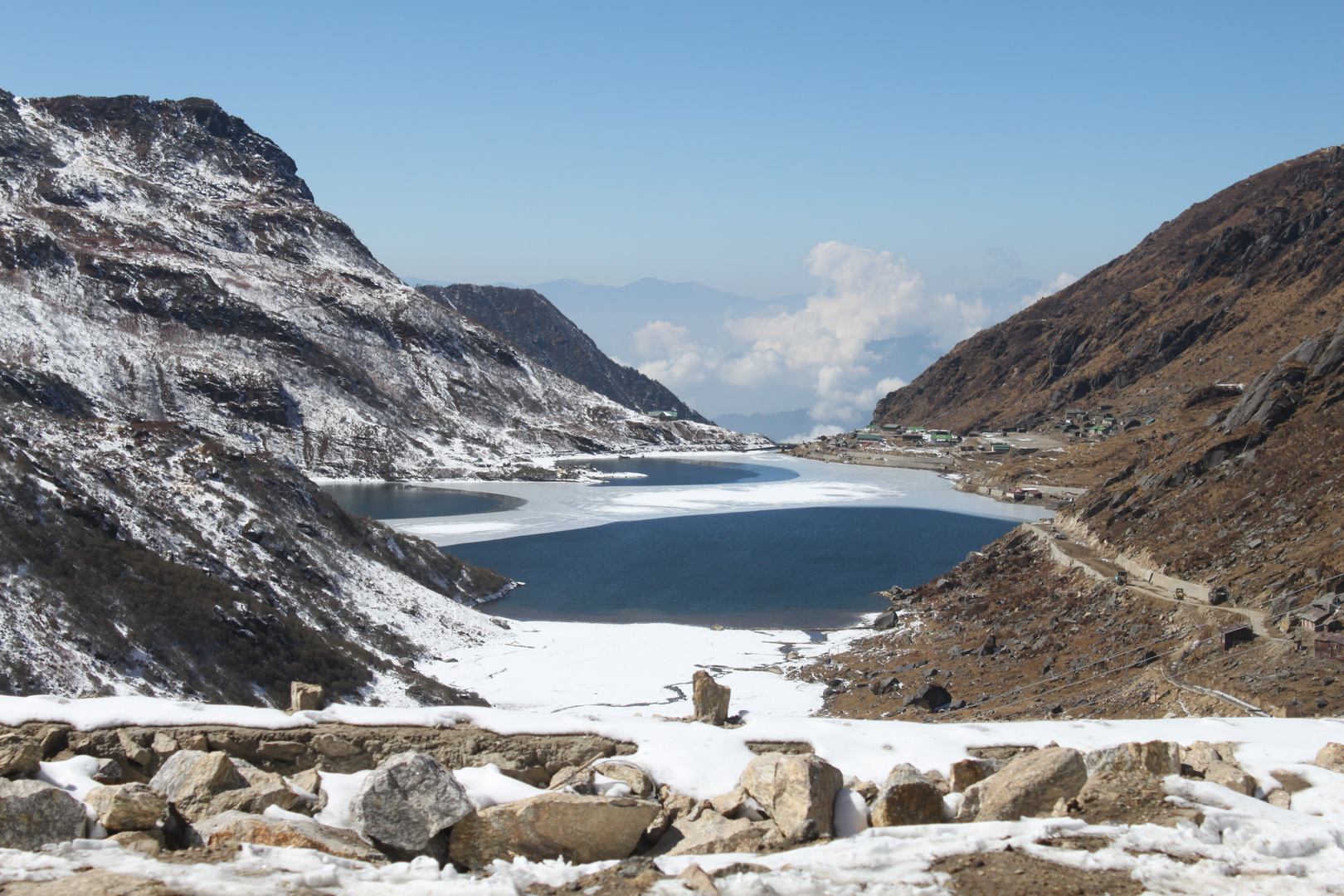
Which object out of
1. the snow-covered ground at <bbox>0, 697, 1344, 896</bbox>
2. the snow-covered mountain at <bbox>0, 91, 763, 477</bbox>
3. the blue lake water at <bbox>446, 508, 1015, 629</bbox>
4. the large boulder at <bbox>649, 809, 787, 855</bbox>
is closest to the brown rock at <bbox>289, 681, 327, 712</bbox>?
the snow-covered ground at <bbox>0, 697, 1344, 896</bbox>

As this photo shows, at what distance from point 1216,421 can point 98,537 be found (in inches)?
2148

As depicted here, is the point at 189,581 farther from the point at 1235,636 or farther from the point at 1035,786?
the point at 1235,636

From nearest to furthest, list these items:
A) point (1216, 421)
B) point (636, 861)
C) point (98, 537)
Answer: point (636, 861)
point (98, 537)
point (1216, 421)

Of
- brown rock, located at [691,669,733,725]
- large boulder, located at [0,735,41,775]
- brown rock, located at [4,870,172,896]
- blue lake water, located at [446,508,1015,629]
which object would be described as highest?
large boulder, located at [0,735,41,775]

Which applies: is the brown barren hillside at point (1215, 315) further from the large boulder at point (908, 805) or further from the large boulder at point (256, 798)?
the large boulder at point (256, 798)

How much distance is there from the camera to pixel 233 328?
445 feet

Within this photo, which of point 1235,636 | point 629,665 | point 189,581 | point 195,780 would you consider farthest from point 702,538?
point 195,780

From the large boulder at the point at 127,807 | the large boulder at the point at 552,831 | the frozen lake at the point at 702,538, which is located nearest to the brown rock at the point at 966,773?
the large boulder at the point at 552,831

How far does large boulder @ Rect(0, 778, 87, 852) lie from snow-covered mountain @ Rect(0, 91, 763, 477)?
94.5 m

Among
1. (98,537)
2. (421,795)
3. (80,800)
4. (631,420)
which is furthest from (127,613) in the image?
(631,420)

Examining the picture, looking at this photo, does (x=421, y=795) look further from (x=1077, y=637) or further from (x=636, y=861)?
(x=1077, y=637)

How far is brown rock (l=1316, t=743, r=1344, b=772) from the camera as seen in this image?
9.64 metres

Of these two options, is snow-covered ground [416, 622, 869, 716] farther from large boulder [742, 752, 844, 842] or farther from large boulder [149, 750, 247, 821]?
large boulder [149, 750, 247, 821]

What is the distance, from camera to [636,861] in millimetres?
7430
